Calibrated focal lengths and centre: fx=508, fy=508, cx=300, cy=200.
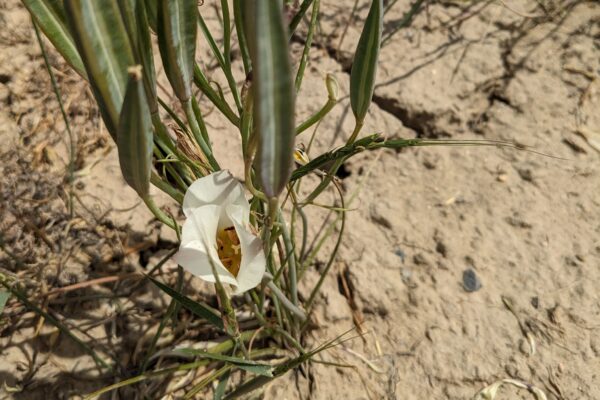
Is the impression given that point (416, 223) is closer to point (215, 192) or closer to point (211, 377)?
point (211, 377)

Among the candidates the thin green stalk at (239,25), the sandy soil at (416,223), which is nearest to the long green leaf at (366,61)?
the thin green stalk at (239,25)

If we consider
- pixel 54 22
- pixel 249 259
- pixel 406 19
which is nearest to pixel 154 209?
pixel 249 259

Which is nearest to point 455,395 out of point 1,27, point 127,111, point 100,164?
point 127,111

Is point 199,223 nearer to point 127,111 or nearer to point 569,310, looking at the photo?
point 127,111

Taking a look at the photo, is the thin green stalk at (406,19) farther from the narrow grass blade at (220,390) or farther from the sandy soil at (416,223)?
the narrow grass blade at (220,390)

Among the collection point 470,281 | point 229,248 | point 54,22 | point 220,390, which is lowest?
point 470,281
